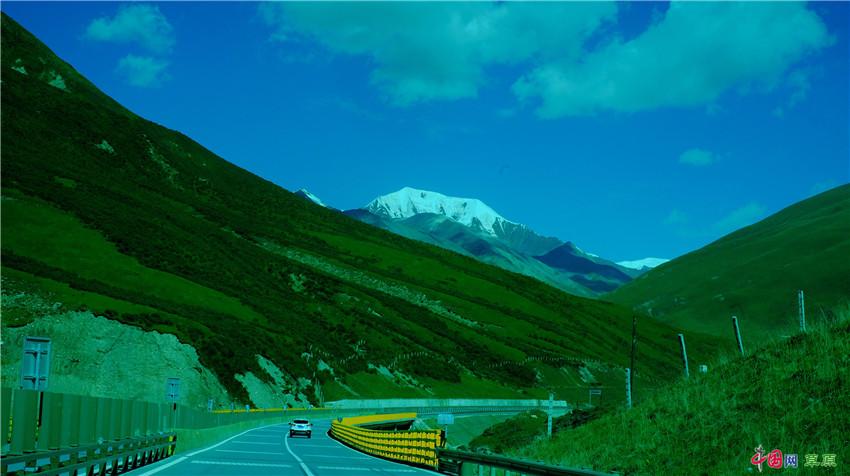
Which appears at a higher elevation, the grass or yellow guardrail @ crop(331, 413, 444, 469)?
yellow guardrail @ crop(331, 413, 444, 469)

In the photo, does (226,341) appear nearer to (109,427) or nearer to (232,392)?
(232,392)

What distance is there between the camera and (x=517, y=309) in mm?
186500

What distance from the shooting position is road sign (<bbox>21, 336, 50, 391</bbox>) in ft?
70.9

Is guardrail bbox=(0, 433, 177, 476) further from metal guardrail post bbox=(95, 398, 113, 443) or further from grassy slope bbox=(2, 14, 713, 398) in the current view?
grassy slope bbox=(2, 14, 713, 398)

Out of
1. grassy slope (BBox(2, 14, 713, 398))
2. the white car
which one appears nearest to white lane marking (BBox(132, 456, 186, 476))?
the white car

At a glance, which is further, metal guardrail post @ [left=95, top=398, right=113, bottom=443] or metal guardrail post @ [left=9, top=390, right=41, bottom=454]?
metal guardrail post @ [left=95, top=398, right=113, bottom=443]

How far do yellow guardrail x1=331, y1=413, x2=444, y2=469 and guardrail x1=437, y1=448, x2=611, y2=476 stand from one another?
4.47 ft

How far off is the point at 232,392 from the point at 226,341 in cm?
603

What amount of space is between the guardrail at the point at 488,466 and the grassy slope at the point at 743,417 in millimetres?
→ 1333

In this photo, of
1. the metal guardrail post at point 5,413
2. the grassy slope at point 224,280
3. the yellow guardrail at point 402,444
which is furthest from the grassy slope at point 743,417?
the grassy slope at point 224,280

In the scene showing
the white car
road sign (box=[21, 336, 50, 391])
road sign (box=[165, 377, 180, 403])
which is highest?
road sign (box=[21, 336, 50, 391])

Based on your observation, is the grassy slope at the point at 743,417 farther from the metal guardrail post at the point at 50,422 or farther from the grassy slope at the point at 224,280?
the grassy slope at the point at 224,280

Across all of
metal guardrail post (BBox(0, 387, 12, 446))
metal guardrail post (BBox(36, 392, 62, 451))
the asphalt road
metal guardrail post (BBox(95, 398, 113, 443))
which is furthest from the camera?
the asphalt road

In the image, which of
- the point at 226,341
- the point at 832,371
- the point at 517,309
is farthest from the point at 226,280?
the point at 832,371
